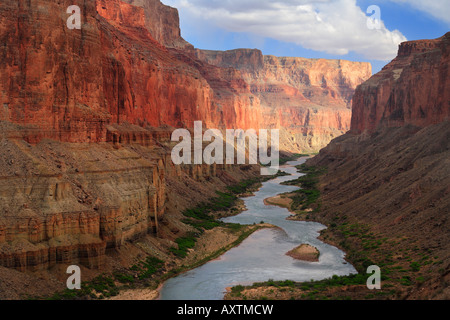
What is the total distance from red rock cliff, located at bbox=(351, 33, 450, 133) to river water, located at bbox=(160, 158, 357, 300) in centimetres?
3129

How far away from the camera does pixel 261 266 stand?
153ft

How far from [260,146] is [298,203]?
114607mm

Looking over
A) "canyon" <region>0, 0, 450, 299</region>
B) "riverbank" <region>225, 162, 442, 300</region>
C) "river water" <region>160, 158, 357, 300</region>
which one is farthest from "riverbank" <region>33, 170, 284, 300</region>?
"riverbank" <region>225, 162, 442, 300</region>

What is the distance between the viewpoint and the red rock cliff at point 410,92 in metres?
76.9

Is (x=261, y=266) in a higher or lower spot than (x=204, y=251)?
lower

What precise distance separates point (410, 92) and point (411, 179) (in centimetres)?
3804

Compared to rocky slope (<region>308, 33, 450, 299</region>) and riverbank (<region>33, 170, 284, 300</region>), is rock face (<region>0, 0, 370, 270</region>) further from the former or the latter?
rocky slope (<region>308, 33, 450, 299</region>)

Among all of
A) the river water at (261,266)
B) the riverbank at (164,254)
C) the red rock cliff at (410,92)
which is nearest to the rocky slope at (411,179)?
the red rock cliff at (410,92)

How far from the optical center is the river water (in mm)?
39156

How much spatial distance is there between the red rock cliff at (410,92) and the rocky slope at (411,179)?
0.18m

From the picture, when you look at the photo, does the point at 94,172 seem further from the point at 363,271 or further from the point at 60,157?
the point at 363,271

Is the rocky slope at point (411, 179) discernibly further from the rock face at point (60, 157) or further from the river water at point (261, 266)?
the rock face at point (60, 157)

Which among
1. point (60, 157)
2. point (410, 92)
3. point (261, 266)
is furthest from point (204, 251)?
point (410, 92)
